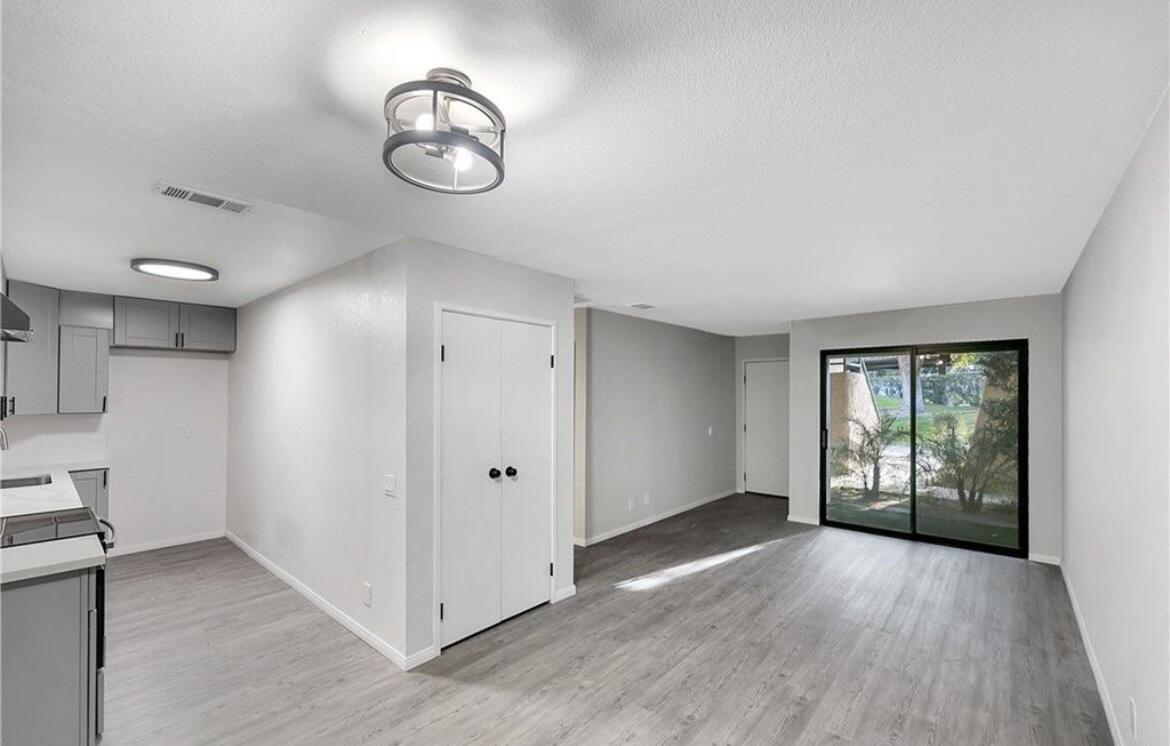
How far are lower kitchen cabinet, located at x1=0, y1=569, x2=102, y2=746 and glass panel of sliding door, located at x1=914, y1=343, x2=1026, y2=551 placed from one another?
617 cm

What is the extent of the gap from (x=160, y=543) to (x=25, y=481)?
5.56 feet

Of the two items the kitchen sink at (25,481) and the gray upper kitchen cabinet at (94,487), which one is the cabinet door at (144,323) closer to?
the gray upper kitchen cabinet at (94,487)

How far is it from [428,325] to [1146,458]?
3143 millimetres

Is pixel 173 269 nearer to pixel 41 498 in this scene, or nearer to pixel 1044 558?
pixel 41 498

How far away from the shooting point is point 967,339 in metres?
4.86

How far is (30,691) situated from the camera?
1.85m

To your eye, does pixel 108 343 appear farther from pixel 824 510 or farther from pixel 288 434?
pixel 824 510

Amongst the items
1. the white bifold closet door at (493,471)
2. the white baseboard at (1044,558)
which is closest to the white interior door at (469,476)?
the white bifold closet door at (493,471)

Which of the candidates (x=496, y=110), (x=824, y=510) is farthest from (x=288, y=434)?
(x=824, y=510)

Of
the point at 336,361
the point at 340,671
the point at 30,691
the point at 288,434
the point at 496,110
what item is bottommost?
the point at 340,671

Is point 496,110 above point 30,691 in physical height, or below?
above

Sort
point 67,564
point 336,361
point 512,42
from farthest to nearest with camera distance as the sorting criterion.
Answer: point 336,361 → point 67,564 → point 512,42

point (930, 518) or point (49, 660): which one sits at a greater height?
point (49, 660)

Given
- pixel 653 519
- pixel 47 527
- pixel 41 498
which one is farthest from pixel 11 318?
pixel 653 519
